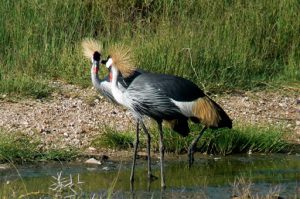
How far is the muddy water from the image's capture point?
6.53m

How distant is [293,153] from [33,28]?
3.50m

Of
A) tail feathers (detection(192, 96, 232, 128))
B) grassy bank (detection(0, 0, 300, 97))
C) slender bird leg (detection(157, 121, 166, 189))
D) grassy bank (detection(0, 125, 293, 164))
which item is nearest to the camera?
slender bird leg (detection(157, 121, 166, 189))

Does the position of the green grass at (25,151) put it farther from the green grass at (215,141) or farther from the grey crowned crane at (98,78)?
the grey crowned crane at (98,78)

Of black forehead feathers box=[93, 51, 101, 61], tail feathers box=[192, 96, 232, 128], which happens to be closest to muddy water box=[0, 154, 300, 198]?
tail feathers box=[192, 96, 232, 128]

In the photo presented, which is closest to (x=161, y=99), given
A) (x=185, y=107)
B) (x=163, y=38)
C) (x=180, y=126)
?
(x=185, y=107)

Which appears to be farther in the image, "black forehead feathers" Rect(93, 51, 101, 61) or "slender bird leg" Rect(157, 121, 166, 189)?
"black forehead feathers" Rect(93, 51, 101, 61)

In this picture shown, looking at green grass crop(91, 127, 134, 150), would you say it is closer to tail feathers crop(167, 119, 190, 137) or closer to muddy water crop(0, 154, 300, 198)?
muddy water crop(0, 154, 300, 198)

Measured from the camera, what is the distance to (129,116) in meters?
8.82

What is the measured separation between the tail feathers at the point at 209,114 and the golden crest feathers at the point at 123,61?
0.59 m

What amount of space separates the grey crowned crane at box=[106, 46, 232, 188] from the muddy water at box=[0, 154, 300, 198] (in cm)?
25

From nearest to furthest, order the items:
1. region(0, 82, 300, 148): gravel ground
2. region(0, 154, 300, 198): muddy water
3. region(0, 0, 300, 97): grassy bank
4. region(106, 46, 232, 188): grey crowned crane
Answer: region(0, 154, 300, 198): muddy water → region(106, 46, 232, 188): grey crowned crane → region(0, 82, 300, 148): gravel ground → region(0, 0, 300, 97): grassy bank

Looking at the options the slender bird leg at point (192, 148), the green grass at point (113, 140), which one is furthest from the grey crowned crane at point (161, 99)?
the green grass at point (113, 140)

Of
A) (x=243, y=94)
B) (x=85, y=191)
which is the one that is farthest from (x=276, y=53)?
(x=85, y=191)

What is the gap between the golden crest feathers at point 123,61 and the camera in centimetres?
717
